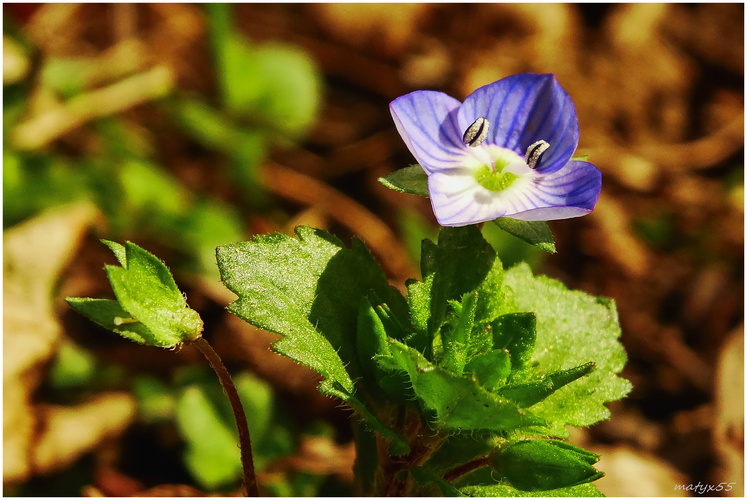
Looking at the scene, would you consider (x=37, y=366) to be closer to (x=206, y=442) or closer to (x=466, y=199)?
(x=206, y=442)

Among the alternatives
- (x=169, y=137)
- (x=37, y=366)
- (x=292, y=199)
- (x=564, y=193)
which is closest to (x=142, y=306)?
(x=564, y=193)

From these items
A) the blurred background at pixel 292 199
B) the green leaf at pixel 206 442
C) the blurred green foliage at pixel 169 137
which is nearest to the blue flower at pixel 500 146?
the blurred background at pixel 292 199

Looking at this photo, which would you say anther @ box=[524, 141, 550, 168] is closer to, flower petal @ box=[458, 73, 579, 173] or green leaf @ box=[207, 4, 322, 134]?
flower petal @ box=[458, 73, 579, 173]

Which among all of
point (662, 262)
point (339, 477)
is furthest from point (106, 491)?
point (662, 262)

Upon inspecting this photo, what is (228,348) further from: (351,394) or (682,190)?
(682,190)

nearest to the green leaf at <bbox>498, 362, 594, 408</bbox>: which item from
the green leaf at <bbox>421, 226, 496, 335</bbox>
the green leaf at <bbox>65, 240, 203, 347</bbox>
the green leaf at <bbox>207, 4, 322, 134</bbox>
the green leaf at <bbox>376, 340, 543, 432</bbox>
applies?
the green leaf at <bbox>376, 340, 543, 432</bbox>

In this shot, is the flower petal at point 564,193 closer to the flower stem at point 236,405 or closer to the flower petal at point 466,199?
the flower petal at point 466,199

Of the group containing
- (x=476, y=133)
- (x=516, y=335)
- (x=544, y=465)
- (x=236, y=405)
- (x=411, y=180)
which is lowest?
(x=236, y=405)
